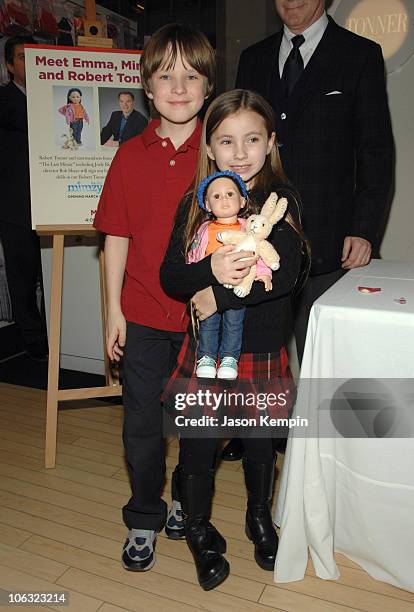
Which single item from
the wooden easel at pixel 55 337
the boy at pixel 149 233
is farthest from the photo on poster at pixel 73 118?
the boy at pixel 149 233

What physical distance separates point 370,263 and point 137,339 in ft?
2.77

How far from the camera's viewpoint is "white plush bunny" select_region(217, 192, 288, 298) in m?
1.36

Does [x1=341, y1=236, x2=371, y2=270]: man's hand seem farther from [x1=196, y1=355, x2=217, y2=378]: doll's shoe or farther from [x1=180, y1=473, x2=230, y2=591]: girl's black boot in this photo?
[x1=180, y1=473, x2=230, y2=591]: girl's black boot

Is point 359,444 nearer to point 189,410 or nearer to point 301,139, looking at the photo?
point 189,410

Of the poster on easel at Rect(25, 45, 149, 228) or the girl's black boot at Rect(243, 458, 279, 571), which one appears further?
the poster on easel at Rect(25, 45, 149, 228)

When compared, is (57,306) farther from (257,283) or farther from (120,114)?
(257,283)

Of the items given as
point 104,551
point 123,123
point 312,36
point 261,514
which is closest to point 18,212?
point 123,123

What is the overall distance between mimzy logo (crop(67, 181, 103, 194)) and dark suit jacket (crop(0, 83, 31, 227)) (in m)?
1.18

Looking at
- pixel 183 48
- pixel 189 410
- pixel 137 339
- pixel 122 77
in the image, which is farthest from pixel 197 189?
pixel 122 77

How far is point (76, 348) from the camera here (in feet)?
10.8

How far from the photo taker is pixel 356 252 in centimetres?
192

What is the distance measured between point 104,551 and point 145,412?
20.5 inches

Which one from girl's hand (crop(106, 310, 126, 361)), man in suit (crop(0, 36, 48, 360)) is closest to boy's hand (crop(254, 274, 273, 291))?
girl's hand (crop(106, 310, 126, 361))

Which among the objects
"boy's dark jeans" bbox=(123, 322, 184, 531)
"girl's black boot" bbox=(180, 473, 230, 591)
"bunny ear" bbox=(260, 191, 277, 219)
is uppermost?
"bunny ear" bbox=(260, 191, 277, 219)
